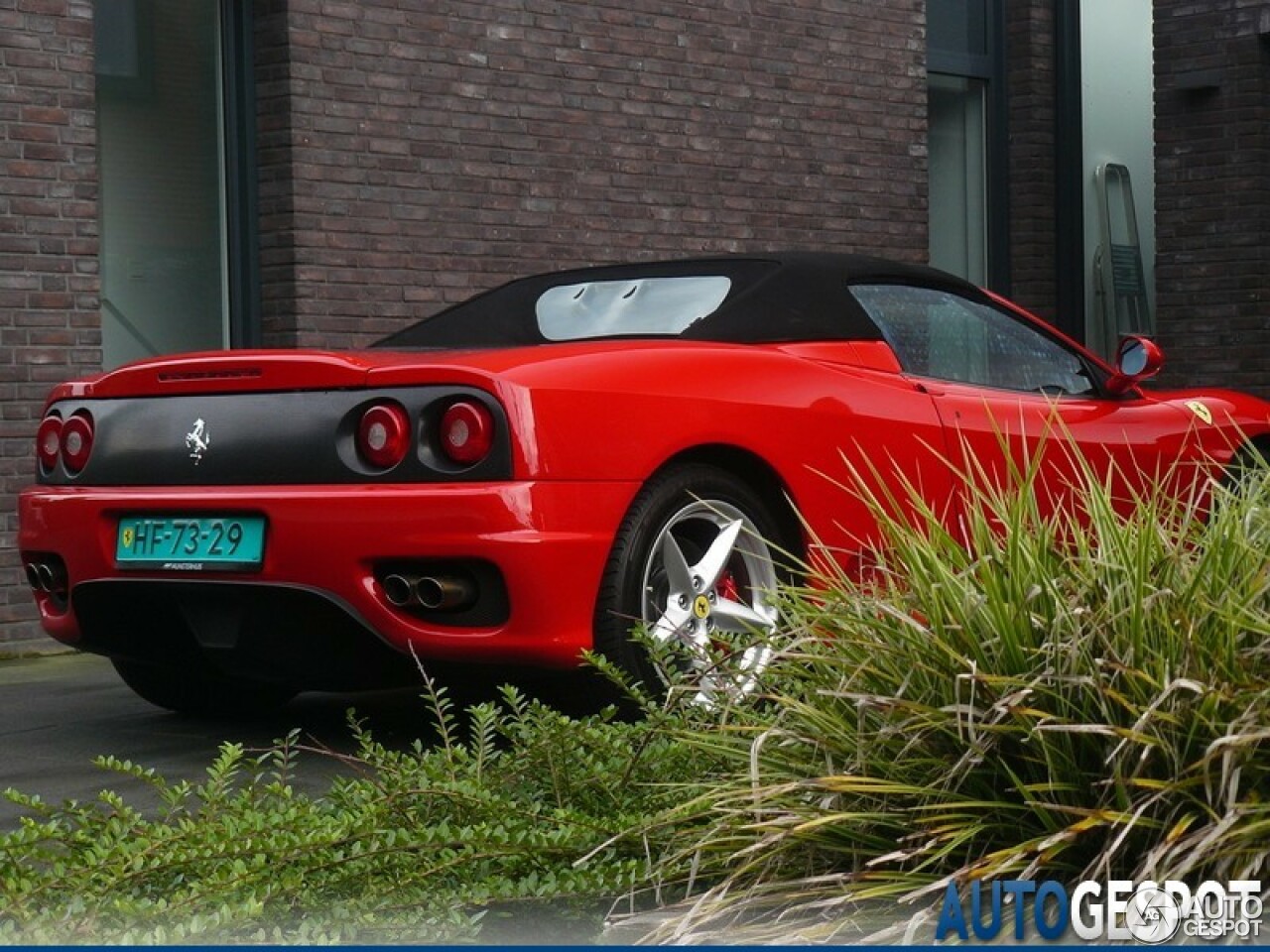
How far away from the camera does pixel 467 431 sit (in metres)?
5.27

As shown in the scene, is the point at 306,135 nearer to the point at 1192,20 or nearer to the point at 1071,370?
the point at 1071,370

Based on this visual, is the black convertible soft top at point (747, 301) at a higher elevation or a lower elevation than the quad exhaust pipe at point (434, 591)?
higher

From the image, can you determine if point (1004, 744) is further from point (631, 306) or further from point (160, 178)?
point (160, 178)

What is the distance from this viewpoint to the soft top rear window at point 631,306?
6.32 m

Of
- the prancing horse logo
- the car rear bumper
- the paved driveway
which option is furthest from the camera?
the prancing horse logo

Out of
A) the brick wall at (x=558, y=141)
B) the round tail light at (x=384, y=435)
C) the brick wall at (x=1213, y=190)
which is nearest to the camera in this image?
the round tail light at (x=384, y=435)

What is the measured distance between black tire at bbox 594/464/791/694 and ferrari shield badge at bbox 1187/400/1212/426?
2130 millimetres

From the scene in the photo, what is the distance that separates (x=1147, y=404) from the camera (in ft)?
23.8

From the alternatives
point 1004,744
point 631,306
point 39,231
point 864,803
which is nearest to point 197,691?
point 631,306

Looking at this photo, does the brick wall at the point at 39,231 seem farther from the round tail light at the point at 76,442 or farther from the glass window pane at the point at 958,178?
the glass window pane at the point at 958,178

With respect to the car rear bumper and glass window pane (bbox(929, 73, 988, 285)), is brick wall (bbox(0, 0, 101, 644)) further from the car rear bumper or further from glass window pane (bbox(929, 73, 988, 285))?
glass window pane (bbox(929, 73, 988, 285))

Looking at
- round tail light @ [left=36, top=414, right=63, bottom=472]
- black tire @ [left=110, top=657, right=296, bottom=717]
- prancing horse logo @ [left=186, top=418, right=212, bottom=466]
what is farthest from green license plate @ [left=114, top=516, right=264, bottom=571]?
black tire @ [left=110, top=657, right=296, bottom=717]

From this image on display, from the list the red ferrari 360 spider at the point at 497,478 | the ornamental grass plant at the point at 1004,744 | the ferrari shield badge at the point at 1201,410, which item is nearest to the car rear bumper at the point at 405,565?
the red ferrari 360 spider at the point at 497,478

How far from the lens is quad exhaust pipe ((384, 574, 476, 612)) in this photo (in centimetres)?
527
